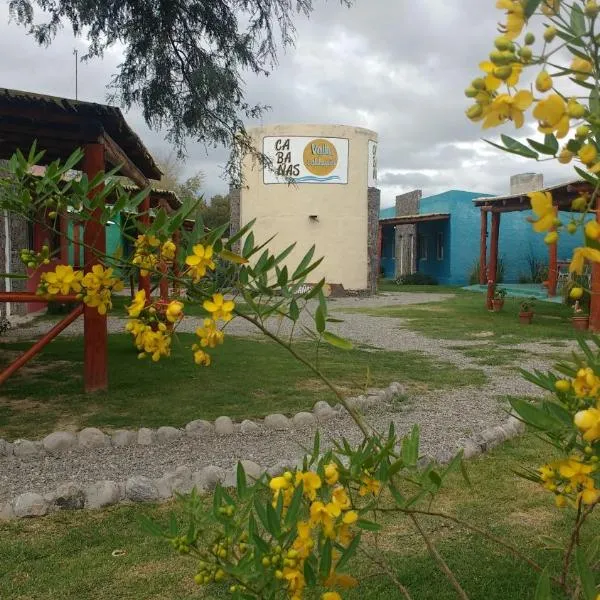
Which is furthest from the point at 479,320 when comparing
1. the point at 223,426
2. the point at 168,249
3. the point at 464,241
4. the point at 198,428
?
the point at 464,241

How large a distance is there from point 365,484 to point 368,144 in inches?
776

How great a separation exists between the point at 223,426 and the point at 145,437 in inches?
21.5

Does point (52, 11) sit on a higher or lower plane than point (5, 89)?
higher

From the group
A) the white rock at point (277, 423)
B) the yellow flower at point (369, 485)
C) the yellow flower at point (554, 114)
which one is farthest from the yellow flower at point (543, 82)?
the white rock at point (277, 423)

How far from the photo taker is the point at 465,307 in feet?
50.4

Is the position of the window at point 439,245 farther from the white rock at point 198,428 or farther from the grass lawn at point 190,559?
the grass lawn at point 190,559

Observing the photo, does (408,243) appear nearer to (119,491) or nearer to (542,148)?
(119,491)

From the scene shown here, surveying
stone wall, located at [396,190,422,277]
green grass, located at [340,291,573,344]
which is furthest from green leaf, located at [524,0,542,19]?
stone wall, located at [396,190,422,277]

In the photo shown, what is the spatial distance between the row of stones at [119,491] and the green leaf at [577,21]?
8.67ft

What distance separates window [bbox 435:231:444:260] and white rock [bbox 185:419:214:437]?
22555mm

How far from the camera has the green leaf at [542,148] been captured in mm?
958

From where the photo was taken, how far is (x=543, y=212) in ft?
3.01

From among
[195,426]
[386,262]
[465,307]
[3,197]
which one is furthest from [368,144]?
[3,197]

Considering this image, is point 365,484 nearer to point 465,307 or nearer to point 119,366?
point 119,366
